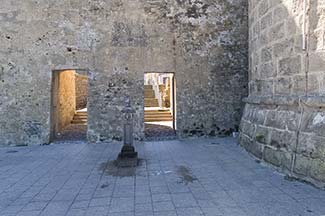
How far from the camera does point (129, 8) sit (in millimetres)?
7699

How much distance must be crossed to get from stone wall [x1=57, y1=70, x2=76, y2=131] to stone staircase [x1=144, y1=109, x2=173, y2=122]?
10.1 feet

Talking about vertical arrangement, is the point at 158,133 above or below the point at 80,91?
below

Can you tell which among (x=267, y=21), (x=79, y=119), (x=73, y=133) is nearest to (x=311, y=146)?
(x=267, y=21)

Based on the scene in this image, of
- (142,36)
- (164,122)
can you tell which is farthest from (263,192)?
(164,122)

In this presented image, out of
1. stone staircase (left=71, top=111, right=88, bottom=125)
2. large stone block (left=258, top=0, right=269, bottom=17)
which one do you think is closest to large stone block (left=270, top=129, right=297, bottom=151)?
large stone block (left=258, top=0, right=269, bottom=17)

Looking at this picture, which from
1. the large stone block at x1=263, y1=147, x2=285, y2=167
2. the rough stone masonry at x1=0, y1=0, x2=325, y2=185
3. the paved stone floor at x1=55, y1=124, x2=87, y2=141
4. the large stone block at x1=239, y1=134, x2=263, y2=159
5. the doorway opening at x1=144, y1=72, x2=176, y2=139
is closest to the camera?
the large stone block at x1=263, y1=147, x2=285, y2=167

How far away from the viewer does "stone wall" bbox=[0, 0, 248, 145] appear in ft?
24.4

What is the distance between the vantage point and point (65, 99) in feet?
33.3

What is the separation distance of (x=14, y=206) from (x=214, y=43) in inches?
254

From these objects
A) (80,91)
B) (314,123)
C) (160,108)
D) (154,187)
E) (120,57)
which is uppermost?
(120,57)

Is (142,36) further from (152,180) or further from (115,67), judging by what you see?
(152,180)

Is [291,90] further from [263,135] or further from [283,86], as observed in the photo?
[263,135]

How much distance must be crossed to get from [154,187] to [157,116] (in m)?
8.29

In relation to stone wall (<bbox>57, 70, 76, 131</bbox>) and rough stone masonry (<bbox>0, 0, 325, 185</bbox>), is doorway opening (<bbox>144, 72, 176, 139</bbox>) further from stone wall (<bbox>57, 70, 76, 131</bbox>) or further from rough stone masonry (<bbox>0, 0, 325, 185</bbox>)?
stone wall (<bbox>57, 70, 76, 131</bbox>)
